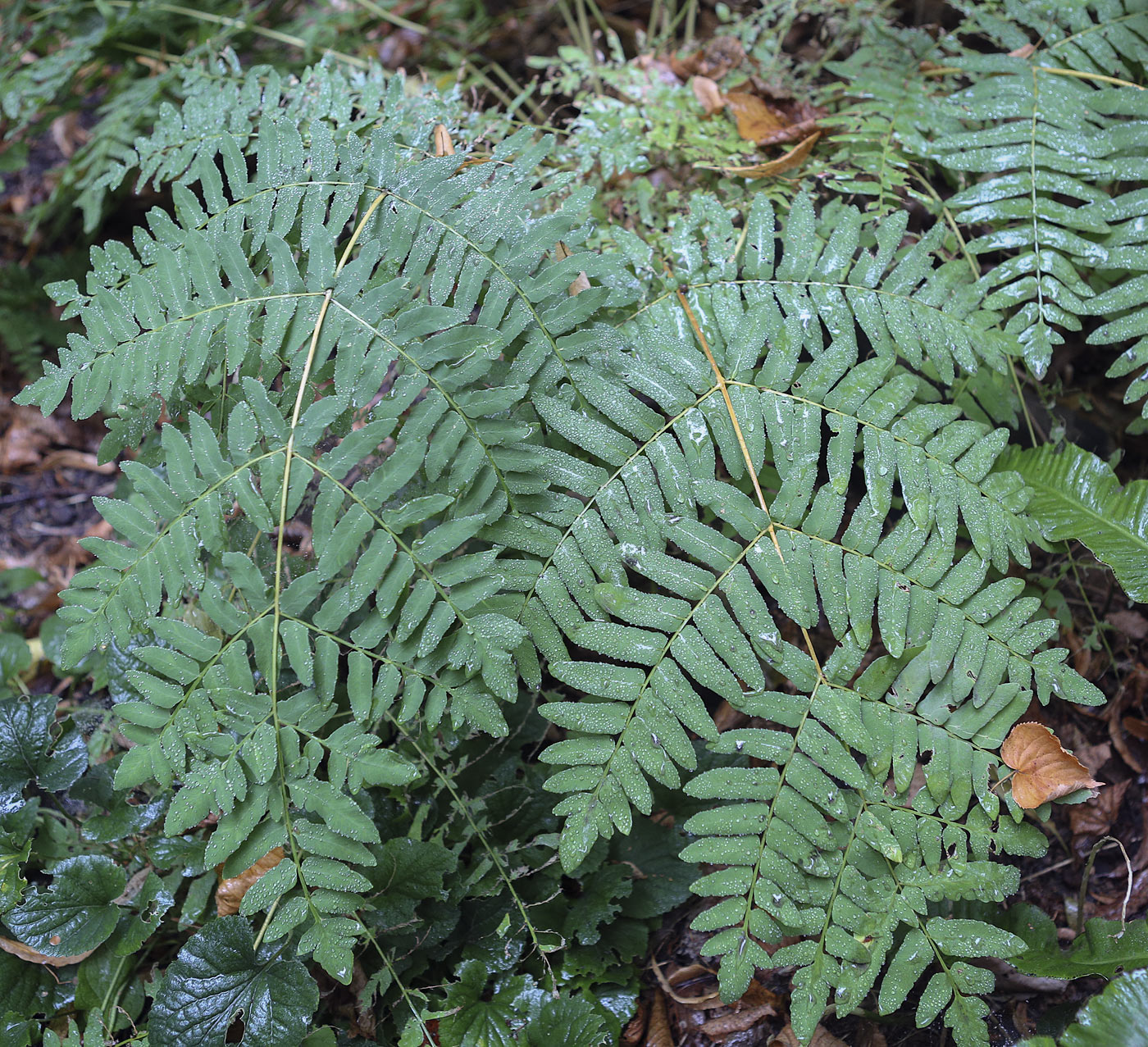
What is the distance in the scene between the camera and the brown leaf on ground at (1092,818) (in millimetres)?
2082

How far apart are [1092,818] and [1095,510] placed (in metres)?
0.81

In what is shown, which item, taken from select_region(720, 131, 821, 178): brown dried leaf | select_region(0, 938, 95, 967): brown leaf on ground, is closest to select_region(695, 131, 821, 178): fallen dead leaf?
select_region(720, 131, 821, 178): brown dried leaf

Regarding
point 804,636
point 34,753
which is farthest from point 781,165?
point 34,753

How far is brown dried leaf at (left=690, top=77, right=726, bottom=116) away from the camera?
2.69m

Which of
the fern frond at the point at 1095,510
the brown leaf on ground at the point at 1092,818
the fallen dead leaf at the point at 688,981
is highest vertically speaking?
the fern frond at the point at 1095,510

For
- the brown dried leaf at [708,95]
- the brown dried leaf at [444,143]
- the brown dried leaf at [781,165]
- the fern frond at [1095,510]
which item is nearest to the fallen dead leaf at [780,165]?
the brown dried leaf at [781,165]

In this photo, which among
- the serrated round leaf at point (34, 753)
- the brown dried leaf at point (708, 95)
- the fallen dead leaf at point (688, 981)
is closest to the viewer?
the fallen dead leaf at point (688, 981)

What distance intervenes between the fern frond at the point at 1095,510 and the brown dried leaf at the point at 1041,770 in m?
0.44

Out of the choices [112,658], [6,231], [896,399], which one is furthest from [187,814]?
[6,231]

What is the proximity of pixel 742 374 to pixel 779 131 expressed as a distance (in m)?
1.13

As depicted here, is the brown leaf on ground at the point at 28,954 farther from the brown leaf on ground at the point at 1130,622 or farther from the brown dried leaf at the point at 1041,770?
the brown leaf on ground at the point at 1130,622

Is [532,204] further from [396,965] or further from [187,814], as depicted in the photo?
[396,965]

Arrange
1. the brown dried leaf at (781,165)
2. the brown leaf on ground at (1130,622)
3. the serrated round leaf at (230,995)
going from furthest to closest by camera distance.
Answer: the brown dried leaf at (781,165), the brown leaf on ground at (1130,622), the serrated round leaf at (230,995)

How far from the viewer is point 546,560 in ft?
5.61
